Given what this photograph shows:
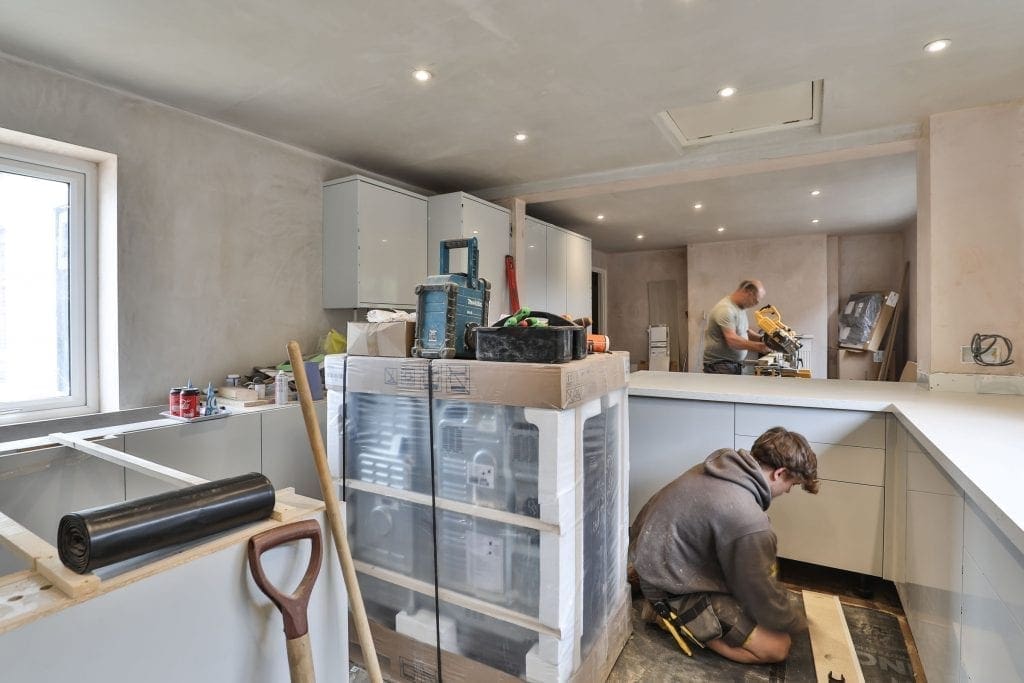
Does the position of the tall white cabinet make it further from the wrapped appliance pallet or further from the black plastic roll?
the black plastic roll

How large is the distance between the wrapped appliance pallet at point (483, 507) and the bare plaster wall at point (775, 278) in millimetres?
5906

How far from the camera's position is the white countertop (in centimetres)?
104

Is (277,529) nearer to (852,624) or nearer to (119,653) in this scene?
(119,653)

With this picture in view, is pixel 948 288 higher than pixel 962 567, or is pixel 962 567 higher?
pixel 948 288

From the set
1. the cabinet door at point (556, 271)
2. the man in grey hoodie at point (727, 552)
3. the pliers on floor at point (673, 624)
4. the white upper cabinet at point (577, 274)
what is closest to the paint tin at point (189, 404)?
the man in grey hoodie at point (727, 552)

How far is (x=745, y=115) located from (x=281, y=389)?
3.02 meters

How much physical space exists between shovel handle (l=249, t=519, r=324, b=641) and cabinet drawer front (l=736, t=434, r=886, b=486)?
2.19 metres

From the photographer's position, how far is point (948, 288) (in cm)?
265

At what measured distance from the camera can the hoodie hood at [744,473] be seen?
70.7 inches

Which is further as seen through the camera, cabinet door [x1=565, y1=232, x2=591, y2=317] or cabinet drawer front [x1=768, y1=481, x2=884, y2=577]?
cabinet door [x1=565, y1=232, x2=591, y2=317]

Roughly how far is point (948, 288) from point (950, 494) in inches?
71.2

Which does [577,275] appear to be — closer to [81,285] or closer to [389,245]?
[389,245]

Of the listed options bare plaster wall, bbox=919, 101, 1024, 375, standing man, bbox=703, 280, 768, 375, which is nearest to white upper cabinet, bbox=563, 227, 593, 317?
standing man, bbox=703, 280, 768, 375

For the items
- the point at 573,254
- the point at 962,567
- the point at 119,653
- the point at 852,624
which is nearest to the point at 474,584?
the point at 119,653
